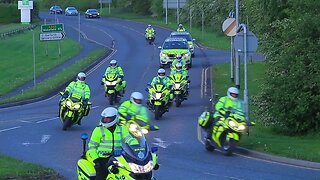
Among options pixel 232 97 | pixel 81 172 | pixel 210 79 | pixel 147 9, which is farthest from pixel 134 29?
pixel 81 172

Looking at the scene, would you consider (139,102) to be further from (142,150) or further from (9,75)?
(9,75)

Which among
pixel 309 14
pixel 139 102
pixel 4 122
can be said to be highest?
pixel 309 14

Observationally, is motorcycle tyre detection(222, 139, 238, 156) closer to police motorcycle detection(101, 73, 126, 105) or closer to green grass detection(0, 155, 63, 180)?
green grass detection(0, 155, 63, 180)

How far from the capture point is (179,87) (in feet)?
99.7

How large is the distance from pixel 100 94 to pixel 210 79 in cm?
662

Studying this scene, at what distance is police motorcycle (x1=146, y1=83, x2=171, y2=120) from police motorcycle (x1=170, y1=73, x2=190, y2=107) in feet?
9.18

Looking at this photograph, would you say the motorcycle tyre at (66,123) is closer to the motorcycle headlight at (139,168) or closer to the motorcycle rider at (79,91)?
the motorcycle rider at (79,91)

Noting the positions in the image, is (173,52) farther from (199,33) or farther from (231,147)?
(199,33)

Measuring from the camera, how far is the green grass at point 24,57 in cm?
4629

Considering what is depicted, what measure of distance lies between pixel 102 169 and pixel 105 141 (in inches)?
17.7

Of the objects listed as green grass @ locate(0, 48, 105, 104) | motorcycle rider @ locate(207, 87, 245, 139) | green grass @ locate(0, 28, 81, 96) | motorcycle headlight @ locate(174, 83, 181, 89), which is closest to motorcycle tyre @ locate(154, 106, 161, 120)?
motorcycle headlight @ locate(174, 83, 181, 89)

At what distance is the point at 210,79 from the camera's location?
4028 cm

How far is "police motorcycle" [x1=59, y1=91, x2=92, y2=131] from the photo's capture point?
77.3ft

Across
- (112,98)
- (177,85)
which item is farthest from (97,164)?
(112,98)
